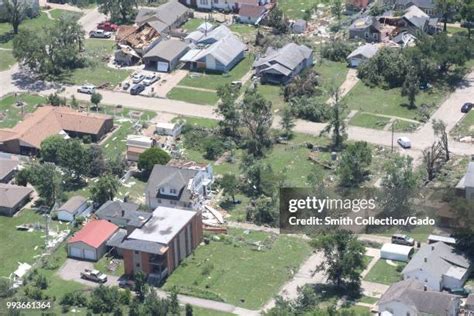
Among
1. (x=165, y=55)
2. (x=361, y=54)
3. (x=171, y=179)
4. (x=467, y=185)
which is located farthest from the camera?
(x=165, y=55)

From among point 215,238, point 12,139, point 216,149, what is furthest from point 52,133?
point 215,238

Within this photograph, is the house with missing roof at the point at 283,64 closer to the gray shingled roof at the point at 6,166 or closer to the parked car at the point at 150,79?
the parked car at the point at 150,79

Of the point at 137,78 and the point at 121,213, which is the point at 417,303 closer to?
the point at 121,213

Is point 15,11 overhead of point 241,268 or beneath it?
overhead

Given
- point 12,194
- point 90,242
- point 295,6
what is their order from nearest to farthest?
point 90,242 → point 12,194 → point 295,6

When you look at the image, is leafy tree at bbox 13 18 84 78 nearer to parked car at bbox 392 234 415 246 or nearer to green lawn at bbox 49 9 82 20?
green lawn at bbox 49 9 82 20

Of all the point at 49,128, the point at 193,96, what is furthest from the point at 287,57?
the point at 49,128
